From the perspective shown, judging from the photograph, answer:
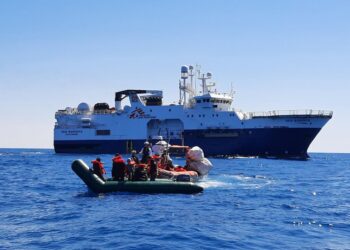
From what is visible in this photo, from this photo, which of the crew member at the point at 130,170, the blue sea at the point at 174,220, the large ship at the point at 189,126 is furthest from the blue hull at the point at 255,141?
the blue sea at the point at 174,220

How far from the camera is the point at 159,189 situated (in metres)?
21.0

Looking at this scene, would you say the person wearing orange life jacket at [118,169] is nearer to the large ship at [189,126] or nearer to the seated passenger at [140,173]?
the seated passenger at [140,173]

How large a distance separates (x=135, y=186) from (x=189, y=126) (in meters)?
46.9

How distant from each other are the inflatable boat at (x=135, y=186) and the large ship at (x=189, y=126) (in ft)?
124

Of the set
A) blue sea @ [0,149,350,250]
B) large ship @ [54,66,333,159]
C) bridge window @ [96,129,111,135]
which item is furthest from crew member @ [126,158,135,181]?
bridge window @ [96,129,111,135]

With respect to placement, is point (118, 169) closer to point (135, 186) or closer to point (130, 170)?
point (130, 170)

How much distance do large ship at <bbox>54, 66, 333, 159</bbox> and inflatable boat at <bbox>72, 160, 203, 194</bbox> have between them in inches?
1491

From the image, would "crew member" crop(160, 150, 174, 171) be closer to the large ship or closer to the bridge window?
the large ship

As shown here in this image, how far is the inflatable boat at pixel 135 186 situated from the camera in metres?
21.0

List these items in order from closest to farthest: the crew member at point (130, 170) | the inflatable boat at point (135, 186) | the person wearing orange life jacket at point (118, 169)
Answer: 1. the inflatable boat at point (135, 186)
2. the person wearing orange life jacket at point (118, 169)
3. the crew member at point (130, 170)

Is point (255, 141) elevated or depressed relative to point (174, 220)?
elevated

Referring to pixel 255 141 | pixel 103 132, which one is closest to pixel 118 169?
pixel 255 141

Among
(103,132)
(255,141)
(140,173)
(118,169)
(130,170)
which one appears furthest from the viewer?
(103,132)

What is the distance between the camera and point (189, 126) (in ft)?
222
